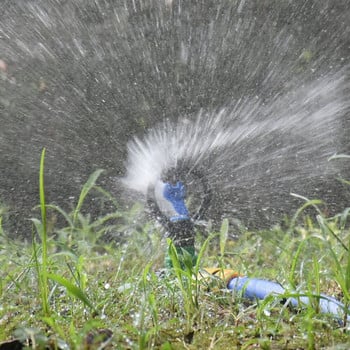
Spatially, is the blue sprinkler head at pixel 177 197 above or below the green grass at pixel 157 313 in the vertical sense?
above

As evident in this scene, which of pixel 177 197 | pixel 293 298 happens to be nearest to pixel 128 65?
pixel 177 197

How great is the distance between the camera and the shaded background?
11.2ft

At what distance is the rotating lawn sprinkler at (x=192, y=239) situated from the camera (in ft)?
3.69

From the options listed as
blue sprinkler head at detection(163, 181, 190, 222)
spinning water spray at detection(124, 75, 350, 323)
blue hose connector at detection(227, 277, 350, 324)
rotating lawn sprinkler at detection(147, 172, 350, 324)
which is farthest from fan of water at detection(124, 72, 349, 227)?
blue hose connector at detection(227, 277, 350, 324)

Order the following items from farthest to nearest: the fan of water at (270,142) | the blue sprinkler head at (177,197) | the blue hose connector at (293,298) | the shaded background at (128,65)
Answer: the shaded background at (128,65) → the fan of water at (270,142) → the blue sprinkler head at (177,197) → the blue hose connector at (293,298)

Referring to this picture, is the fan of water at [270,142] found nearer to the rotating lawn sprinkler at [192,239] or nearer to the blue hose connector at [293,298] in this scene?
the rotating lawn sprinkler at [192,239]

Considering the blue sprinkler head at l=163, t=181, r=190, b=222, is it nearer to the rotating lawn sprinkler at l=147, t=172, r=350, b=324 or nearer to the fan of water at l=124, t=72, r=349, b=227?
the rotating lawn sprinkler at l=147, t=172, r=350, b=324

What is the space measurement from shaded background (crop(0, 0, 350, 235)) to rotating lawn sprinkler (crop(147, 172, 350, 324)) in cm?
132

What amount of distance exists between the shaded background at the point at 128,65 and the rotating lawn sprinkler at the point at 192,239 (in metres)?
1.32

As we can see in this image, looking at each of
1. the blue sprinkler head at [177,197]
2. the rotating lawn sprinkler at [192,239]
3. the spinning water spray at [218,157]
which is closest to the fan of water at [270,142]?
Result: the spinning water spray at [218,157]

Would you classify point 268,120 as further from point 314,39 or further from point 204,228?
point 204,228

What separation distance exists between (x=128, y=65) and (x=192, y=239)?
215 centimetres

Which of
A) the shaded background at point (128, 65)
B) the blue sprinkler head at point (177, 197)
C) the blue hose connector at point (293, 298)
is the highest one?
the shaded background at point (128, 65)

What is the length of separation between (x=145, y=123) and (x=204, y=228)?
3.74 feet
